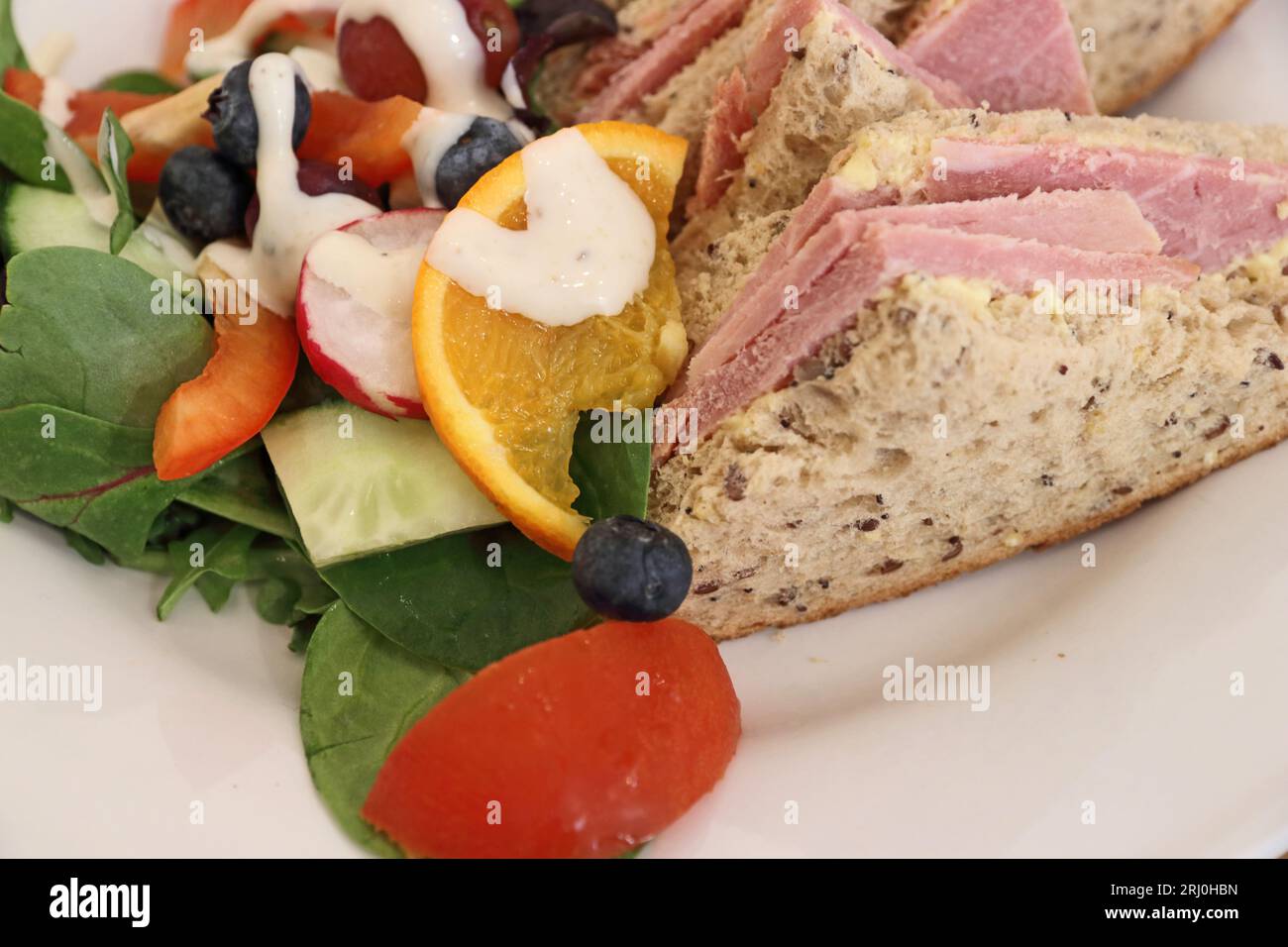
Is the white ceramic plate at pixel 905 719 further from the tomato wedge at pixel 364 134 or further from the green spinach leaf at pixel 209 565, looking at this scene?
the tomato wedge at pixel 364 134

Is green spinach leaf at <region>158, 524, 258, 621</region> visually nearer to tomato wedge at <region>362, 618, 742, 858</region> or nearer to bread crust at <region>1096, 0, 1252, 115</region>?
tomato wedge at <region>362, 618, 742, 858</region>

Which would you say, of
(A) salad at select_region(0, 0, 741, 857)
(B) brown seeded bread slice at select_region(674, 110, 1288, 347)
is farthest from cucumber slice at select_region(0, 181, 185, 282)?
(B) brown seeded bread slice at select_region(674, 110, 1288, 347)

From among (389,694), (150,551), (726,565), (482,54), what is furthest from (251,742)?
(482,54)

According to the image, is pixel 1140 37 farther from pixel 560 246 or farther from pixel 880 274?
pixel 560 246

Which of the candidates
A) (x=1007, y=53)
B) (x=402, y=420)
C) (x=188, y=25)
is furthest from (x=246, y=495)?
(x=1007, y=53)

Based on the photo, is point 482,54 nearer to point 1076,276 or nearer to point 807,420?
point 807,420

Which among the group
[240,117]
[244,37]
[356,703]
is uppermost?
[244,37]
